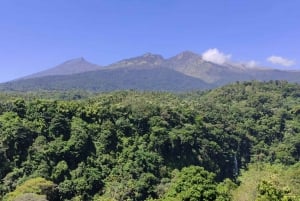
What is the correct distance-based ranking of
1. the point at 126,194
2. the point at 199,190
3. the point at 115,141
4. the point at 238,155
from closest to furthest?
the point at 199,190
the point at 126,194
the point at 115,141
the point at 238,155

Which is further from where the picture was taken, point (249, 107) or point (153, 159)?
point (249, 107)

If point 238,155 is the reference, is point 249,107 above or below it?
above

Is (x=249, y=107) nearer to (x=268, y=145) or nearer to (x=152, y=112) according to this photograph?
(x=268, y=145)

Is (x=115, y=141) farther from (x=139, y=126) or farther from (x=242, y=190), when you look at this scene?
(x=242, y=190)

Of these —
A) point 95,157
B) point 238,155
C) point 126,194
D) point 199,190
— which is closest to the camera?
point 199,190

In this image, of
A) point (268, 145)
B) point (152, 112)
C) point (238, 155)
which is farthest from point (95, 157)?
point (268, 145)

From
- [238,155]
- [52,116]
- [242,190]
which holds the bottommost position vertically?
[238,155]

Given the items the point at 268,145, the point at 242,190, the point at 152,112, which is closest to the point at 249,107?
the point at 268,145
